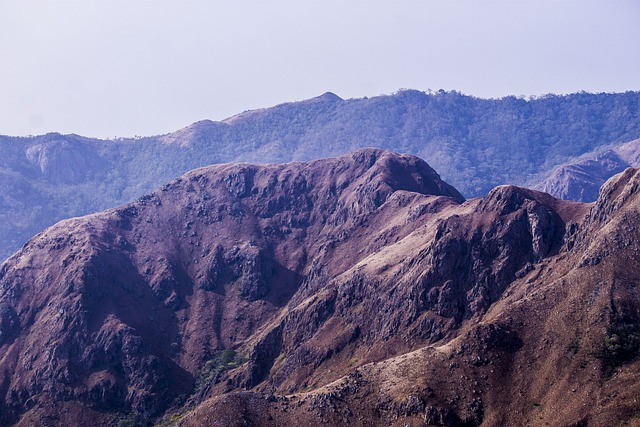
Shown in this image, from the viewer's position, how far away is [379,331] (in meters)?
150

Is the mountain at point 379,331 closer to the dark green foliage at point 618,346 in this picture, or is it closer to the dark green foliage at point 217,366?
the dark green foliage at point 618,346

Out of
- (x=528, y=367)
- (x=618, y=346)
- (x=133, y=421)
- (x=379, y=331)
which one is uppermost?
(x=379, y=331)

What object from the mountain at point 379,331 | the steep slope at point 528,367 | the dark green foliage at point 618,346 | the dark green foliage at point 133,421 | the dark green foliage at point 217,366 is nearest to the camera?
the dark green foliage at point 618,346

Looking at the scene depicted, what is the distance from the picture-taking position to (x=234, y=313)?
627 ft

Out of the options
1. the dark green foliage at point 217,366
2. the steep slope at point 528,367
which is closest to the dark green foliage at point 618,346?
the steep slope at point 528,367

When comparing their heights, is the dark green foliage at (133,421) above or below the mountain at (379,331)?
below

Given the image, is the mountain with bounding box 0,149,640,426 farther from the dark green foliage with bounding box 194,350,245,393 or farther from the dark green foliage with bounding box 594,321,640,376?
the dark green foliage with bounding box 194,350,245,393

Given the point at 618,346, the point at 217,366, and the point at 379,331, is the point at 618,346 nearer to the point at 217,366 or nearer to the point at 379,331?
the point at 379,331

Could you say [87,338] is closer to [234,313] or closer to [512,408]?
[234,313]

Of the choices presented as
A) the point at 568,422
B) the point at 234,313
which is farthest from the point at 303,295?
the point at 568,422

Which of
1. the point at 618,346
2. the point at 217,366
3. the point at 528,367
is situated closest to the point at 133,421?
the point at 217,366

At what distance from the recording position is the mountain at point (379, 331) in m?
118

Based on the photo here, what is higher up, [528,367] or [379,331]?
[379,331]

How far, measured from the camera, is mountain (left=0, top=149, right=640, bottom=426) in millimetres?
118375
